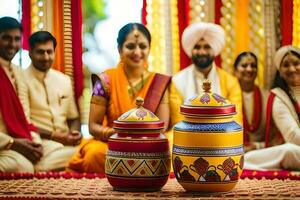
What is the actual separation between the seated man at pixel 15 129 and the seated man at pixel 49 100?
0.04 m

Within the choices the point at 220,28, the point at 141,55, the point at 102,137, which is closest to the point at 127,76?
the point at 141,55

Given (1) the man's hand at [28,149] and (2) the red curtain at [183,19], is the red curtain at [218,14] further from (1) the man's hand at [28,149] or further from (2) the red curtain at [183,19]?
(1) the man's hand at [28,149]

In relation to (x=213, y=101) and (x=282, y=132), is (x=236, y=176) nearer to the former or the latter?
(x=213, y=101)

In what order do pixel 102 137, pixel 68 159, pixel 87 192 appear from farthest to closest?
pixel 68 159 → pixel 102 137 → pixel 87 192

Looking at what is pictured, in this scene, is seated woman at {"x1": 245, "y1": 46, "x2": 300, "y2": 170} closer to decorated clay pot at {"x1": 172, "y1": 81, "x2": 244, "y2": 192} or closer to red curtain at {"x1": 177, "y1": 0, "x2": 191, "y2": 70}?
red curtain at {"x1": 177, "y1": 0, "x2": 191, "y2": 70}

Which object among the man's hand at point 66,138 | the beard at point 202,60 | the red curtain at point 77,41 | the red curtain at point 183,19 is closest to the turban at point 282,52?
the beard at point 202,60

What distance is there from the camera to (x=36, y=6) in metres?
4.85

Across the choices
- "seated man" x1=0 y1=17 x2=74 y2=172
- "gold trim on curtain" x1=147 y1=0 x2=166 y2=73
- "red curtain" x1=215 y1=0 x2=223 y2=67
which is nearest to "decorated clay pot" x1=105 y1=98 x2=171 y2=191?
"seated man" x1=0 y1=17 x2=74 y2=172

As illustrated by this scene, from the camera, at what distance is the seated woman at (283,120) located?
471 cm

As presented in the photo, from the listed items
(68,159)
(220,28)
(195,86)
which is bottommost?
(68,159)

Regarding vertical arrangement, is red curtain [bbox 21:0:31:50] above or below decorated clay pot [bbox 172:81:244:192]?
above

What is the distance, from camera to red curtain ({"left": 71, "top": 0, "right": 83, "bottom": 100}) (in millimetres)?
4832

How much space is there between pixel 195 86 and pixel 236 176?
2.33m

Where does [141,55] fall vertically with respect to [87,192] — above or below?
above
